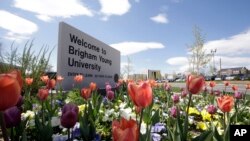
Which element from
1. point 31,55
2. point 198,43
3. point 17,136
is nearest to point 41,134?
point 17,136

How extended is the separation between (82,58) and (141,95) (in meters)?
8.64

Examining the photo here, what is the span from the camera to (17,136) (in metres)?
2.47

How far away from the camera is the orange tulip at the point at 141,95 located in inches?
57.7

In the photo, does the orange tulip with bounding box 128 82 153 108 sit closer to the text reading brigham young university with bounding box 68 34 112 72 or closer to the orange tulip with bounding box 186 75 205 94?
the orange tulip with bounding box 186 75 205 94

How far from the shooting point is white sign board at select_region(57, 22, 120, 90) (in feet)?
27.7

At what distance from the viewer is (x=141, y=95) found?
148cm

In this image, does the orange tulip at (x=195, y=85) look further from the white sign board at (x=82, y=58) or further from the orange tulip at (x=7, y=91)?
the white sign board at (x=82, y=58)

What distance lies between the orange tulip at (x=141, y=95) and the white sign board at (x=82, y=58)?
23.0 feet

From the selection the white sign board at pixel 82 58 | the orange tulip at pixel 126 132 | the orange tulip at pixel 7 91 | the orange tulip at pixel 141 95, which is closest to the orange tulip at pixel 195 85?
the orange tulip at pixel 141 95

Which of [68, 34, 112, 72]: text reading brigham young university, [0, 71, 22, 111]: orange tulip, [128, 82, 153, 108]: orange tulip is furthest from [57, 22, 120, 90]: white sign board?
[0, 71, 22, 111]: orange tulip

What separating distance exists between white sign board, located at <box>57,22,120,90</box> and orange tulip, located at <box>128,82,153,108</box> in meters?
7.01

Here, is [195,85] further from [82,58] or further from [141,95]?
[82,58]

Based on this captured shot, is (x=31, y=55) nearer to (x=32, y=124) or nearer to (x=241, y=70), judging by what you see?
(x=32, y=124)

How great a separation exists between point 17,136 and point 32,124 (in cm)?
81
